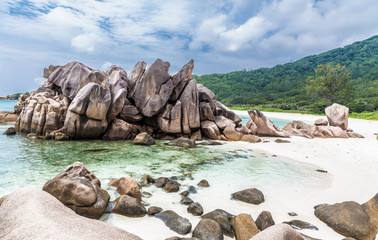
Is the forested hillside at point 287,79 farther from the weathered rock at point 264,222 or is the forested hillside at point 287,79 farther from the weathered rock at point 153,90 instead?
the weathered rock at point 264,222

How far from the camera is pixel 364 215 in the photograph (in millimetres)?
6730

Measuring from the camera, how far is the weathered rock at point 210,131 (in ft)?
87.7

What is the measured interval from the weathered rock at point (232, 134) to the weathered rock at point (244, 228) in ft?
64.9

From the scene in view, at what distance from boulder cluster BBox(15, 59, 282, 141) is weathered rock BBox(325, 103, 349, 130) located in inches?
502

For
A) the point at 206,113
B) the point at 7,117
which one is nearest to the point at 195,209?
the point at 206,113

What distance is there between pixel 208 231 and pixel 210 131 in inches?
819

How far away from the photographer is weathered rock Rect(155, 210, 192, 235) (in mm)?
6586

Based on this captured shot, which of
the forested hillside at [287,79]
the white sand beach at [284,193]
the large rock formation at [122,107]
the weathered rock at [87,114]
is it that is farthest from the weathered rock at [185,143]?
A: the forested hillside at [287,79]

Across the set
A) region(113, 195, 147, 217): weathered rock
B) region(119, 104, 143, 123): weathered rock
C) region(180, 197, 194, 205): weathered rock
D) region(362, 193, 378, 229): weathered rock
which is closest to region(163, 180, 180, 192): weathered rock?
region(180, 197, 194, 205): weathered rock

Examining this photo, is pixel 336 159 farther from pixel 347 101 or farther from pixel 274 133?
pixel 347 101

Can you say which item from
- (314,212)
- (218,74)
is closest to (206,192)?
(314,212)

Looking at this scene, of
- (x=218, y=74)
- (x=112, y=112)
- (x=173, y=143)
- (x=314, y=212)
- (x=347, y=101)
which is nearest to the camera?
(x=314, y=212)

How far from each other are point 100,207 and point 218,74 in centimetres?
18026

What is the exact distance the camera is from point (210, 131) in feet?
88.0
